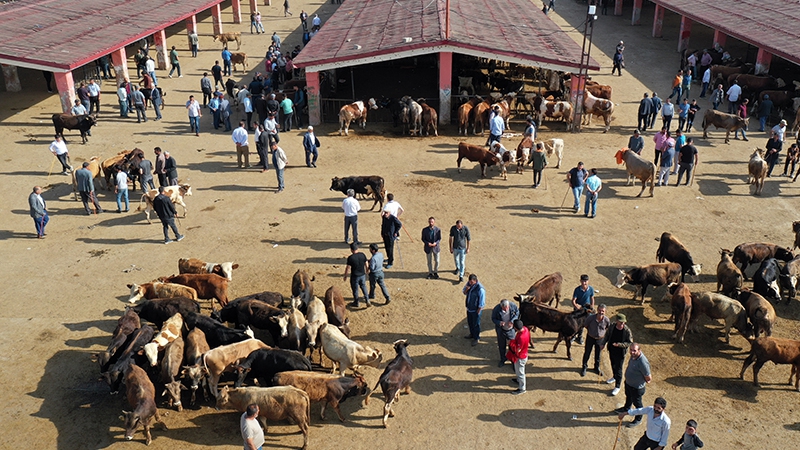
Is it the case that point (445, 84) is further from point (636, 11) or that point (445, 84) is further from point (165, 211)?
point (636, 11)

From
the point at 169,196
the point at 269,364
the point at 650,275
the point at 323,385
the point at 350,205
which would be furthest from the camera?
the point at 169,196

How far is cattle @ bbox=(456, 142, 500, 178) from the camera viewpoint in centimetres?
2073

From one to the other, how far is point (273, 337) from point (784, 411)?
9.16m

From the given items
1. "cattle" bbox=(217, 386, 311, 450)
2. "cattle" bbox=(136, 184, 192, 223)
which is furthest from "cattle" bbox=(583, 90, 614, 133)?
"cattle" bbox=(217, 386, 311, 450)

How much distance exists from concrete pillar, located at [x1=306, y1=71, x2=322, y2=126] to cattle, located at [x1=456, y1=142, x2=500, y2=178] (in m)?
7.13

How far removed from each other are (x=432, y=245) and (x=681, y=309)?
5.25 meters

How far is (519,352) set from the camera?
1124cm

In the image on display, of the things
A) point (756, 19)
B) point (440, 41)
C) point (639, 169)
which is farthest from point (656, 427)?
point (756, 19)

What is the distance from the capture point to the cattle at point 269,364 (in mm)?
11328

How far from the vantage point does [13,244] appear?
17.2m

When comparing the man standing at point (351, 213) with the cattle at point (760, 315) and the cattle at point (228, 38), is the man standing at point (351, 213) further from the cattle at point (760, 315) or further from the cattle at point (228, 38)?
the cattle at point (228, 38)

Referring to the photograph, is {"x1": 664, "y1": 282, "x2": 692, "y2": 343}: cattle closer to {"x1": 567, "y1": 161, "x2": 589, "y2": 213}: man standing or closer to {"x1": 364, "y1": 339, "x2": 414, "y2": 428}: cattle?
{"x1": 567, "y1": 161, "x2": 589, "y2": 213}: man standing

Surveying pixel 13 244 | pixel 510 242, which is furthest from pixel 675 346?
pixel 13 244

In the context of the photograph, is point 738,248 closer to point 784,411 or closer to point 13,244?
point 784,411
